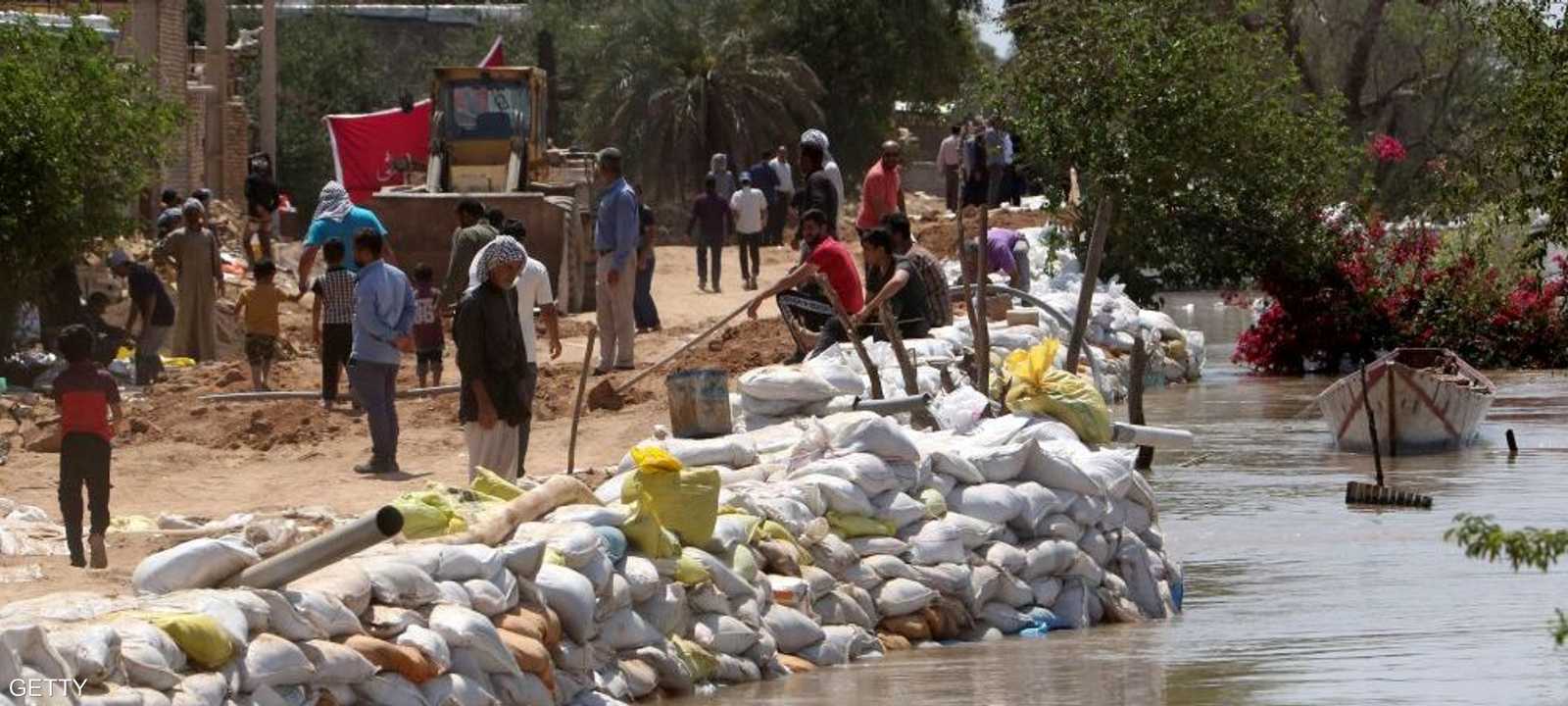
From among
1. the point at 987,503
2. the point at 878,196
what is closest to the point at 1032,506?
the point at 987,503

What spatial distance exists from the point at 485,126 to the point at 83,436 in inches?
675

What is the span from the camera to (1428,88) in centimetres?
4956

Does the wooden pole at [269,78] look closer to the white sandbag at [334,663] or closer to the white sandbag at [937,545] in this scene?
the white sandbag at [937,545]

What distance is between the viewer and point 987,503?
38.0ft

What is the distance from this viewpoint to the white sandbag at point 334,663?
7.75m

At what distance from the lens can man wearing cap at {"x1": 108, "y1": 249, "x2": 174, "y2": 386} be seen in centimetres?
2000

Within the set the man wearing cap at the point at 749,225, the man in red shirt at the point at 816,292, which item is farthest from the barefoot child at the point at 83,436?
the man wearing cap at the point at 749,225

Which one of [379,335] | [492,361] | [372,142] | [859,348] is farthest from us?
[372,142]

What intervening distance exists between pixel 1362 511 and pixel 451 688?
8838mm

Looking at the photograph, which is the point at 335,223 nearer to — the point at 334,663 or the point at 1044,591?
the point at 1044,591

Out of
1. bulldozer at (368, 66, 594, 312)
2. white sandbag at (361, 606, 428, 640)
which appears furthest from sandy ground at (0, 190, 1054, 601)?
bulldozer at (368, 66, 594, 312)

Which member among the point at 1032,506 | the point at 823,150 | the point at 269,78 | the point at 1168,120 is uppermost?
the point at 269,78

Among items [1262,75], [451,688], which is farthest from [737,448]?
[1262,75]

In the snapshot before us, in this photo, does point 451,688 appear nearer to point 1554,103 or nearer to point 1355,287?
point 1554,103
